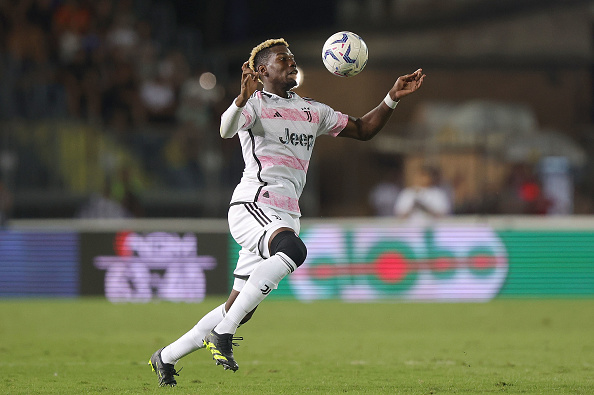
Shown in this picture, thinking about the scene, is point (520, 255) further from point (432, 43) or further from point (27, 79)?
point (27, 79)

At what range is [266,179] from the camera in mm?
6855

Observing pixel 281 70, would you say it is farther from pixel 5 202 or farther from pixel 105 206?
pixel 5 202

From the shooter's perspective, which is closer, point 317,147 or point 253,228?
point 253,228

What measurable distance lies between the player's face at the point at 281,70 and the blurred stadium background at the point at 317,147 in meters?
7.70

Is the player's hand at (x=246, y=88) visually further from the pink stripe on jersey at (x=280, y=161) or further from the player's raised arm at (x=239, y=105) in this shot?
the pink stripe on jersey at (x=280, y=161)

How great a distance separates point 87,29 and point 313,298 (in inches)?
314

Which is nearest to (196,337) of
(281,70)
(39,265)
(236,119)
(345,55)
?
(236,119)

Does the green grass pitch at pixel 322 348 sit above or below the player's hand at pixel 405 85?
below

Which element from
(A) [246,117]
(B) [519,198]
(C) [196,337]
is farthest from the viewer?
(B) [519,198]

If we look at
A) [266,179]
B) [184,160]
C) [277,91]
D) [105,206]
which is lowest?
[105,206]

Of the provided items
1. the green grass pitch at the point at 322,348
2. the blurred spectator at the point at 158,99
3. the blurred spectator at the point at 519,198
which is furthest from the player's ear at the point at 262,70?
the blurred spectator at the point at 158,99

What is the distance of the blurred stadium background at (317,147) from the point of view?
14.6 meters

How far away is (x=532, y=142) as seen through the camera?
17625 mm

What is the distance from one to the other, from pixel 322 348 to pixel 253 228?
11.2 feet
